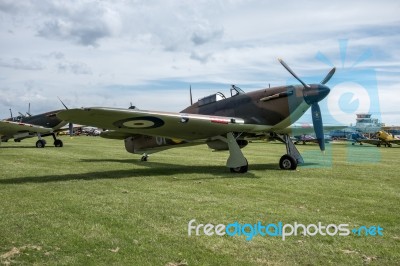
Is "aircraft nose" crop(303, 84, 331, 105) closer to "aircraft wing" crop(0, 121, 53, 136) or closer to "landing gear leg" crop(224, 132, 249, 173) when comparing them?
"landing gear leg" crop(224, 132, 249, 173)

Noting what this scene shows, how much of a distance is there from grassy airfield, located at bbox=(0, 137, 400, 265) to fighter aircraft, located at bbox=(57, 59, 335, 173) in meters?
1.75

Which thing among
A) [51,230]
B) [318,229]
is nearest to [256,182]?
[318,229]

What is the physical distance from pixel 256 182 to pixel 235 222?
14.3ft

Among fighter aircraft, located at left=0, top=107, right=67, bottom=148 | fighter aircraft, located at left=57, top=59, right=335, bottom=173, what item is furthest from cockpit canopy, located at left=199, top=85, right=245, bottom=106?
fighter aircraft, located at left=0, top=107, right=67, bottom=148

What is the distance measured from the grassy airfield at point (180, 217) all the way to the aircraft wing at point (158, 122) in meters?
1.63

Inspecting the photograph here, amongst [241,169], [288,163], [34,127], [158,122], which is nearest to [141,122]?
[158,122]

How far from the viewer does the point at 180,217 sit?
5.77 meters

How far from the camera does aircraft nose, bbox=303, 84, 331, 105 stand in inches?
478

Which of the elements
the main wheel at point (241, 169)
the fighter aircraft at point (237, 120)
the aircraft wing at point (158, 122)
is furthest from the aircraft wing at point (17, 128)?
the main wheel at point (241, 169)

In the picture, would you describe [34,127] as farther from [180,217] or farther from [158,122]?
[180,217]

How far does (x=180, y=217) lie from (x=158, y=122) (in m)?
5.82

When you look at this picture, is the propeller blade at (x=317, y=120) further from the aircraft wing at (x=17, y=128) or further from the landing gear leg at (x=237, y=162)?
the aircraft wing at (x=17, y=128)

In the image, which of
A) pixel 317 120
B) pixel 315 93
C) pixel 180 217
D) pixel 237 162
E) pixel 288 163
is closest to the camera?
pixel 180 217

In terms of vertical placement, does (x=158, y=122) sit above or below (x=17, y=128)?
below
